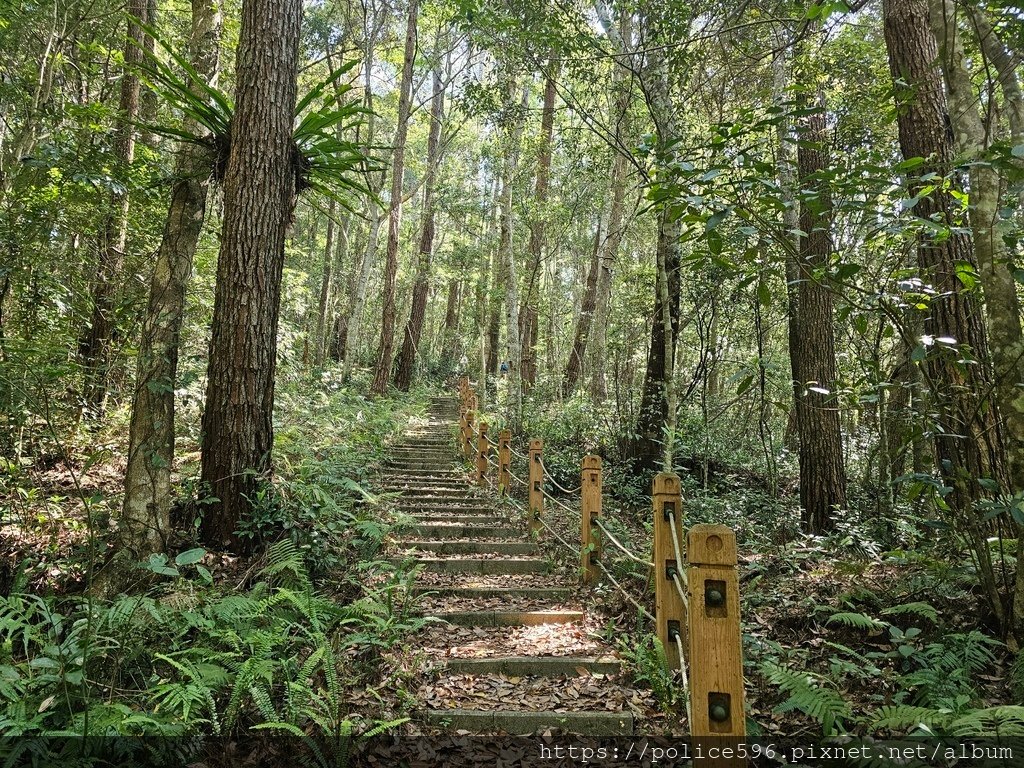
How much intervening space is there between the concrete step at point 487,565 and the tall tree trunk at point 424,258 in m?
13.7

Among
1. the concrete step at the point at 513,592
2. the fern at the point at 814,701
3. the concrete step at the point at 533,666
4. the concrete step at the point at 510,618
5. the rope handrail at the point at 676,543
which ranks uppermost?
the rope handrail at the point at 676,543

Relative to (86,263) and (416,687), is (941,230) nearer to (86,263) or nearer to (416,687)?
(416,687)

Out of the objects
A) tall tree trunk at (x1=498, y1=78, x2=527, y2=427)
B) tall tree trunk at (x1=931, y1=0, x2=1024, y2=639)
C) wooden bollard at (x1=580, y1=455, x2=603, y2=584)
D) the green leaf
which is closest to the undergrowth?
the green leaf

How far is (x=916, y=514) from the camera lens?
239 inches

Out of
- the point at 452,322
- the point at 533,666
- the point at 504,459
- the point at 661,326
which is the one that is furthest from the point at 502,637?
the point at 452,322

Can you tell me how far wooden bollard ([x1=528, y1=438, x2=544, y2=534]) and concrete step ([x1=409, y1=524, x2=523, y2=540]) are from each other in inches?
13.3

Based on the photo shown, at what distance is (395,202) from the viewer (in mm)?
15352

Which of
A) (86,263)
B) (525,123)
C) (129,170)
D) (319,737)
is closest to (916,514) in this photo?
(319,737)

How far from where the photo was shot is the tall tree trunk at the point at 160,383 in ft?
13.9

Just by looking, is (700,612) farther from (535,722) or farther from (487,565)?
(487,565)

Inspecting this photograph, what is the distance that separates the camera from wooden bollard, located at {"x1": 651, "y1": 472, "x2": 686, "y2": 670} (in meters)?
3.43

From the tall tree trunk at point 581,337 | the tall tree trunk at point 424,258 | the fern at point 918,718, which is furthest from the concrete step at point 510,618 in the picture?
the tall tree trunk at point 424,258

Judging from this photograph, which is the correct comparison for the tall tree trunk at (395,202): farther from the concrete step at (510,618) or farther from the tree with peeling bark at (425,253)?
the concrete step at (510,618)

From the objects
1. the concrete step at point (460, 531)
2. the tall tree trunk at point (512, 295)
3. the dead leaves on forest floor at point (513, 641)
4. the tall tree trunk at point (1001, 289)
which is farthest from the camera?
the tall tree trunk at point (512, 295)
